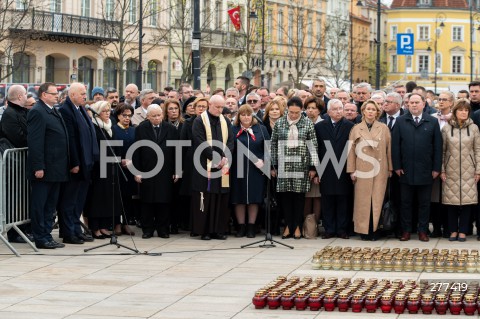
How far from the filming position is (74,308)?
11.9 m

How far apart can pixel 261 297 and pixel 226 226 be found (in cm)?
605

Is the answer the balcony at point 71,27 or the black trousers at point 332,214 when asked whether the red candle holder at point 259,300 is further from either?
the balcony at point 71,27

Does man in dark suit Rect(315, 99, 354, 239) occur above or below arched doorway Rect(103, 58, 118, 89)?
below

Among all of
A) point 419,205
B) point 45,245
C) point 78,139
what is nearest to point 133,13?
point 419,205

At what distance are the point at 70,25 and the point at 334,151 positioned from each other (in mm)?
42624

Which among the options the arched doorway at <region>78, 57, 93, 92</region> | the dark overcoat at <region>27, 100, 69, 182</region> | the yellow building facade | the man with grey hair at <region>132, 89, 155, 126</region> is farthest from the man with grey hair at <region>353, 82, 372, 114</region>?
the yellow building facade

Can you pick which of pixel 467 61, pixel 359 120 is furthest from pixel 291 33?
pixel 359 120

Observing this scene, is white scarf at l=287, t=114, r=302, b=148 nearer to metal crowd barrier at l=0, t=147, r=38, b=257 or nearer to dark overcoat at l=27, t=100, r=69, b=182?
dark overcoat at l=27, t=100, r=69, b=182

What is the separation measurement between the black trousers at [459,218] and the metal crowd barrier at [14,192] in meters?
6.16

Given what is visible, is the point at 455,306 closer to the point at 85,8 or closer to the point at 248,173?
the point at 248,173

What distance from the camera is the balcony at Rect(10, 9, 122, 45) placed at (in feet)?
182

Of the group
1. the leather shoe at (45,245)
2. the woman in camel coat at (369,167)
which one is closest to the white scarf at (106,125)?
the leather shoe at (45,245)

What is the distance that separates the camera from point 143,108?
19.6 metres

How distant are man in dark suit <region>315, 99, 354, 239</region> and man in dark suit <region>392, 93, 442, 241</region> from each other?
792mm
